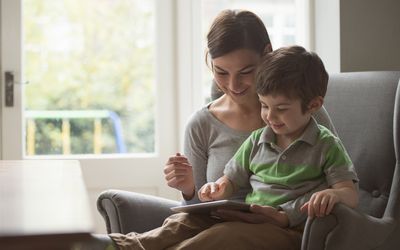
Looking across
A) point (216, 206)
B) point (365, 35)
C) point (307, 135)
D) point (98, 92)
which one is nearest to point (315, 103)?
point (307, 135)

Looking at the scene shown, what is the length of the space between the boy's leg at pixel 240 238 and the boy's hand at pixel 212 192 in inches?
7.7

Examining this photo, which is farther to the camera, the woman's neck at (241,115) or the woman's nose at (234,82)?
the woman's neck at (241,115)

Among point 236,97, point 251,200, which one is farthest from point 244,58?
point 251,200

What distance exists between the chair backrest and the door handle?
1.56 m

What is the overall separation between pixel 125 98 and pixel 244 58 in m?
1.47

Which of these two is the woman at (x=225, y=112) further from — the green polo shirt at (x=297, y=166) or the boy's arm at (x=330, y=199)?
the boy's arm at (x=330, y=199)

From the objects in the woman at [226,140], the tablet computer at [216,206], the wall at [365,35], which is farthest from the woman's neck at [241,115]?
the wall at [365,35]

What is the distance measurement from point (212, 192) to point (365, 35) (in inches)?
51.7

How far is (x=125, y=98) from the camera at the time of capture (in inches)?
138

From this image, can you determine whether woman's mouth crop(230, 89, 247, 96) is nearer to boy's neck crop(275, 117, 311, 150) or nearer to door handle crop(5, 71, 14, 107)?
boy's neck crop(275, 117, 311, 150)

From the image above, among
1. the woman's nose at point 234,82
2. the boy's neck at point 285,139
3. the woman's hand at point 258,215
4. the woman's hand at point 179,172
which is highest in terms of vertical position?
the woman's nose at point 234,82

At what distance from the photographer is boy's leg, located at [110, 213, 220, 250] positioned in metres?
1.72

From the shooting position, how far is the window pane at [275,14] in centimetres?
338

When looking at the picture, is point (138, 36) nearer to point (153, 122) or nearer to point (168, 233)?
point (153, 122)
